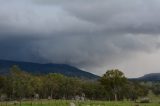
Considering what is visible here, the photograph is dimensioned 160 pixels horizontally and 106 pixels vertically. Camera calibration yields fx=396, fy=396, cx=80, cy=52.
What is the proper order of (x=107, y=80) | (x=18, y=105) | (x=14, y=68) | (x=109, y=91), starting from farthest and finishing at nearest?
1. (x=109, y=91)
2. (x=107, y=80)
3. (x=14, y=68)
4. (x=18, y=105)

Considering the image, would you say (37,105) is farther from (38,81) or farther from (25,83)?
(38,81)

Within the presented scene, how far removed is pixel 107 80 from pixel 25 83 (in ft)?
121

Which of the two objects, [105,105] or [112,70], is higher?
[112,70]

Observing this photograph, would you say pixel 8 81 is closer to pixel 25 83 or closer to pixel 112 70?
pixel 25 83

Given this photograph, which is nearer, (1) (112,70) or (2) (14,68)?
(2) (14,68)

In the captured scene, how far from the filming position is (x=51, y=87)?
199 meters

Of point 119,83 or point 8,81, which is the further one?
point 119,83

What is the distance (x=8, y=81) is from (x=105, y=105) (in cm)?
7396

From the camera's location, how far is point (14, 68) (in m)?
165

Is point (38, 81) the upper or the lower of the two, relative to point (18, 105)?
upper

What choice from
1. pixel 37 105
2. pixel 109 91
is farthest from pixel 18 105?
pixel 109 91

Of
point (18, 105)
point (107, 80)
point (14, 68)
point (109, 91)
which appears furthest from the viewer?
point (109, 91)

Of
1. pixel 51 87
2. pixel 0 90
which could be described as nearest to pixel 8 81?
pixel 0 90

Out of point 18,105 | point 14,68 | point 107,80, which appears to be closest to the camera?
point 18,105
